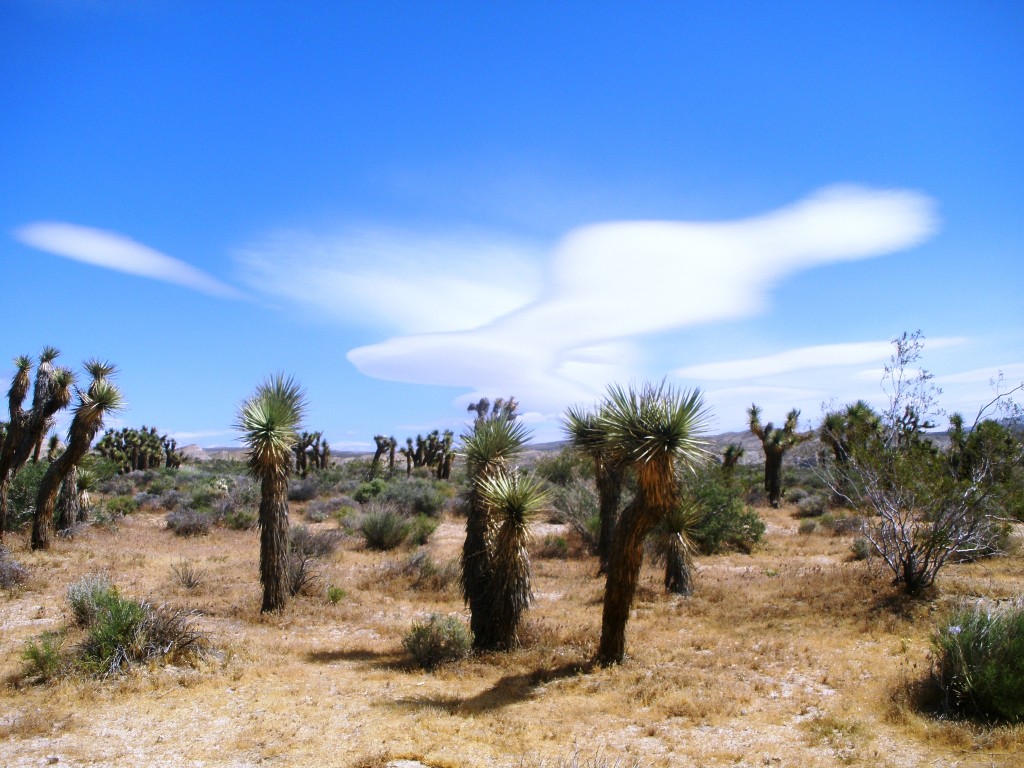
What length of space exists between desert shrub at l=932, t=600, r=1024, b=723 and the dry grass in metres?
0.43

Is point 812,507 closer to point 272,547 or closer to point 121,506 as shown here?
point 272,547

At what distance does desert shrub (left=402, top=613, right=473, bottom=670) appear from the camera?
439 inches

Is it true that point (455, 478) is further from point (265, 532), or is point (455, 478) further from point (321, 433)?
point (265, 532)

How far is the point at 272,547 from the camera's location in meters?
14.1

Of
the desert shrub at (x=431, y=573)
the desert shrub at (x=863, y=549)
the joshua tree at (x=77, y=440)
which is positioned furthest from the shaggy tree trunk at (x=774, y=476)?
the joshua tree at (x=77, y=440)

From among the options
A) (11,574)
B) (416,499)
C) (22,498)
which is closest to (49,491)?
(11,574)

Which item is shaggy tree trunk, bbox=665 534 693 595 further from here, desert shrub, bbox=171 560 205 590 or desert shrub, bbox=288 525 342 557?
Result: desert shrub, bbox=171 560 205 590

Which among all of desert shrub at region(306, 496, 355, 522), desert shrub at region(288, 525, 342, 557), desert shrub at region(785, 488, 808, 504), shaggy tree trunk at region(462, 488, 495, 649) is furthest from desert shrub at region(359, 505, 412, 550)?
desert shrub at region(785, 488, 808, 504)

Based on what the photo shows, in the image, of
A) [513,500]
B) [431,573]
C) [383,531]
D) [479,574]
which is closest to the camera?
[513,500]

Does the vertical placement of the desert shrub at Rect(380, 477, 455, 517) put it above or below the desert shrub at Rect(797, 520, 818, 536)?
above

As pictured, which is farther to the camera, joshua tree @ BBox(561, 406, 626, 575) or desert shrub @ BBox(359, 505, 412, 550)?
desert shrub @ BBox(359, 505, 412, 550)

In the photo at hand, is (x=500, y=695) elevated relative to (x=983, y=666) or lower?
lower

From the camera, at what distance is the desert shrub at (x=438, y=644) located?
11.1m

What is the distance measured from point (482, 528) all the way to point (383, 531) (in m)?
11.6
